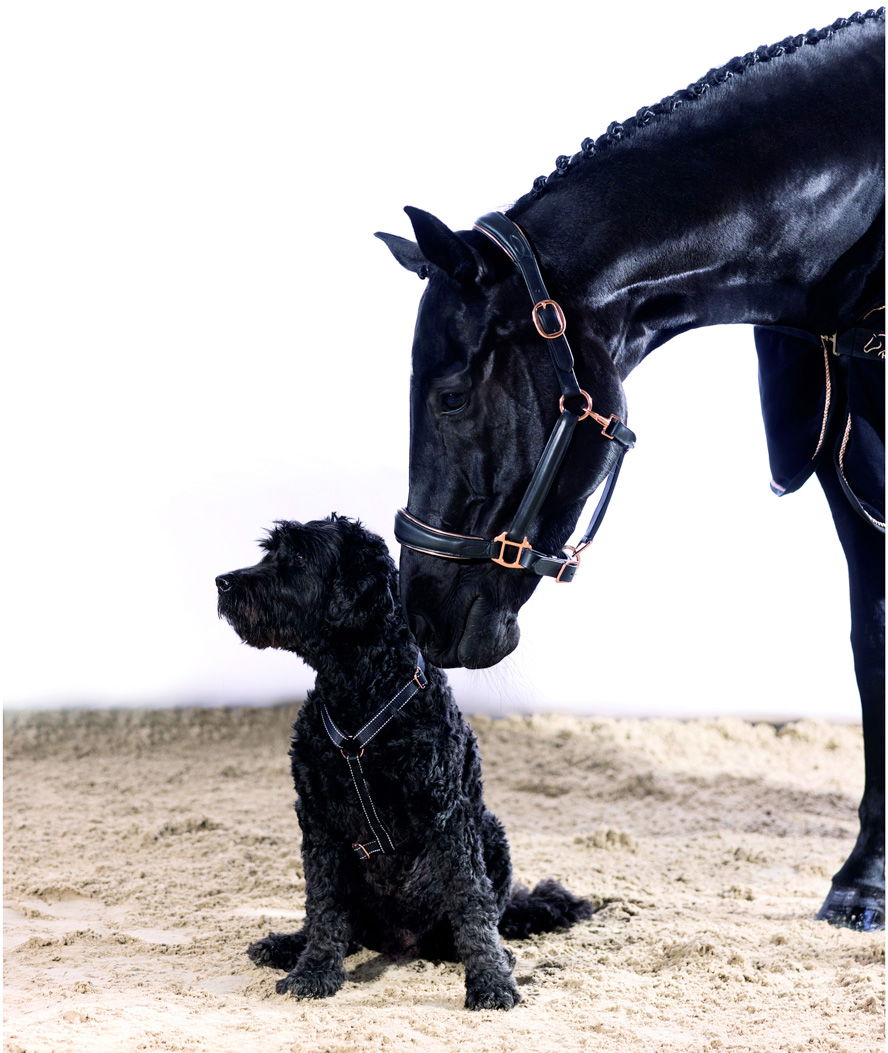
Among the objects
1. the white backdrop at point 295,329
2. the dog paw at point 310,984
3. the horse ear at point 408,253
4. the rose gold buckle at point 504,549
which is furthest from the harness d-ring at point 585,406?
the white backdrop at point 295,329

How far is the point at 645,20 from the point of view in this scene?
5.17 m

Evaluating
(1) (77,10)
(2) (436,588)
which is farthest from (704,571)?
(1) (77,10)

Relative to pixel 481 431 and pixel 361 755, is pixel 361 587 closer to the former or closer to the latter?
pixel 361 755

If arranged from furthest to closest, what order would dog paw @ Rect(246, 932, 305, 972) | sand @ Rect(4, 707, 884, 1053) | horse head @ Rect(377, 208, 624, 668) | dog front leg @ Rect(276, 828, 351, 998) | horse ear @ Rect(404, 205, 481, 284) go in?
1. dog paw @ Rect(246, 932, 305, 972)
2. dog front leg @ Rect(276, 828, 351, 998)
3. sand @ Rect(4, 707, 884, 1053)
4. horse head @ Rect(377, 208, 624, 668)
5. horse ear @ Rect(404, 205, 481, 284)

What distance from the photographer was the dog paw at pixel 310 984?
96.2 inches

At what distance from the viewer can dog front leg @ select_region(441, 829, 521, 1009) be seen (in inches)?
94.0

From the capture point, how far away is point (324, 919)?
2498 mm

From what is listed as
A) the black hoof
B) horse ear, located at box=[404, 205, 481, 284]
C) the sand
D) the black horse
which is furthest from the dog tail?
horse ear, located at box=[404, 205, 481, 284]

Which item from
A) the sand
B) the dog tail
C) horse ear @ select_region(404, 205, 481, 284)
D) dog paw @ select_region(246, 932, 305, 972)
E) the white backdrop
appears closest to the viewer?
horse ear @ select_region(404, 205, 481, 284)

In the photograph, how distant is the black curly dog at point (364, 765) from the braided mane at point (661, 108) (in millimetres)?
938

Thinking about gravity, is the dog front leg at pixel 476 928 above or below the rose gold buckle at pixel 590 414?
below

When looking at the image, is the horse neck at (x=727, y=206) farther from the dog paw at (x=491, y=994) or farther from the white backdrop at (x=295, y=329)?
the white backdrop at (x=295, y=329)

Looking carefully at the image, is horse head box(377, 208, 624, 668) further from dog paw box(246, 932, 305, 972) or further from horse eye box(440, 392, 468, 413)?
dog paw box(246, 932, 305, 972)

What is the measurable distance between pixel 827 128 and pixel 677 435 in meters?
3.22
